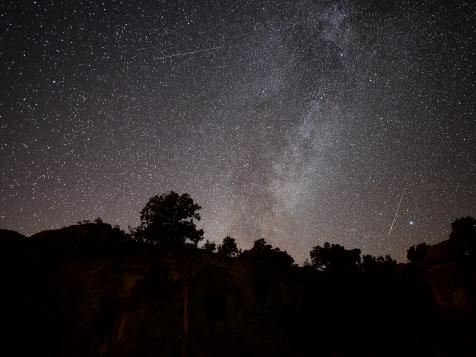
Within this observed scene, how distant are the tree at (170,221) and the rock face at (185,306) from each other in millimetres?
6024

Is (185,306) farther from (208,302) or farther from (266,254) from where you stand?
(266,254)

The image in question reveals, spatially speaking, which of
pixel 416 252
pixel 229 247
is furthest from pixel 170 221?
pixel 416 252

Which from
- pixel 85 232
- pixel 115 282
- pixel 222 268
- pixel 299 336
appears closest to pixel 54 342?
pixel 115 282

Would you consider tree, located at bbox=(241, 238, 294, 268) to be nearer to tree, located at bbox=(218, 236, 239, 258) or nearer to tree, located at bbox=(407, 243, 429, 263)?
tree, located at bbox=(218, 236, 239, 258)

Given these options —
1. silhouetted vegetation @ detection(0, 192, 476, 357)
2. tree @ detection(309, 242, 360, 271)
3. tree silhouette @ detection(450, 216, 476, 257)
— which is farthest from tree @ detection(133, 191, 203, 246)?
tree silhouette @ detection(450, 216, 476, 257)

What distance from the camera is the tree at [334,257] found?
158 ft

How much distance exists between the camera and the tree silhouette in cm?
3981

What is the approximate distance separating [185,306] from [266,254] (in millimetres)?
23382

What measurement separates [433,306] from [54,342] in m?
36.0

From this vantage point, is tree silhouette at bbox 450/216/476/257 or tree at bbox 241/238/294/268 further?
tree at bbox 241/238/294/268

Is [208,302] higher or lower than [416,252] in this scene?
lower

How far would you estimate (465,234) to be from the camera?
140 ft

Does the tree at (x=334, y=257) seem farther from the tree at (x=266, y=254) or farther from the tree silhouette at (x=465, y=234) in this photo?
the tree silhouette at (x=465, y=234)

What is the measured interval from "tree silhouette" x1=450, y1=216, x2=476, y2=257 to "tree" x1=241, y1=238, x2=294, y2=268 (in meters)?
21.3
